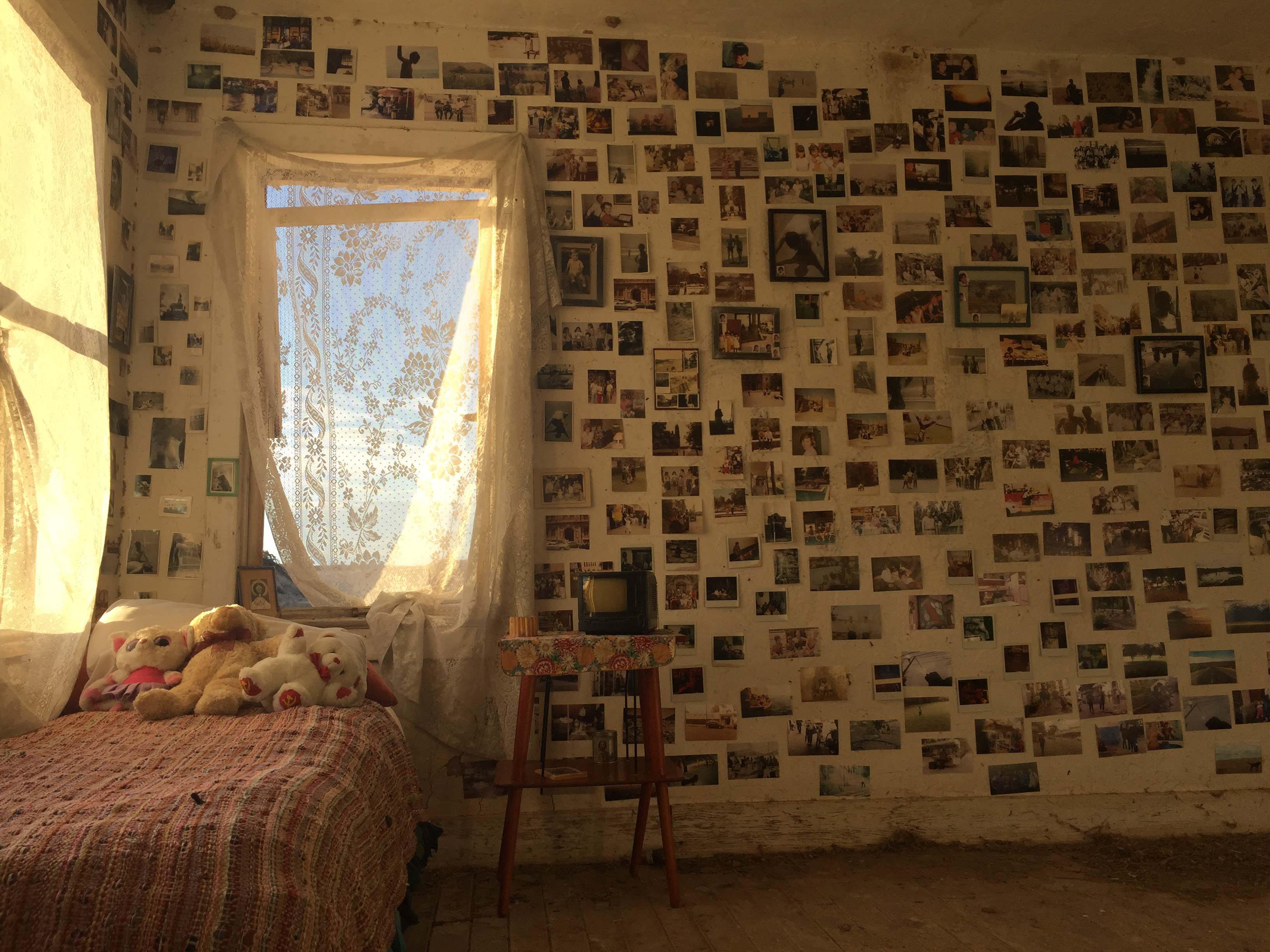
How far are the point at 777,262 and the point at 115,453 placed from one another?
2.10 m

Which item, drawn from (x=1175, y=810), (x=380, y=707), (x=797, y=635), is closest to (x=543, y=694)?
Result: (x=380, y=707)

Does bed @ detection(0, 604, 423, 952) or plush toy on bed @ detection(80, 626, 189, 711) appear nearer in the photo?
bed @ detection(0, 604, 423, 952)

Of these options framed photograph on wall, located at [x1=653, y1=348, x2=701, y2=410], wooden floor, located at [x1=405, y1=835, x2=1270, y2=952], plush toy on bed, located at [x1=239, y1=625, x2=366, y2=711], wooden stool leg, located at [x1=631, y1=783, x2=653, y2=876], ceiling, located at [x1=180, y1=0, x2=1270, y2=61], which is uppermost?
ceiling, located at [x1=180, y1=0, x2=1270, y2=61]

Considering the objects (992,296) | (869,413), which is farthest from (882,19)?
(869,413)

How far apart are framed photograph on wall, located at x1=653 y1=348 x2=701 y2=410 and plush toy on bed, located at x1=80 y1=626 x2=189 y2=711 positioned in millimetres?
1523

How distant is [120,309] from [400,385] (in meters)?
0.81

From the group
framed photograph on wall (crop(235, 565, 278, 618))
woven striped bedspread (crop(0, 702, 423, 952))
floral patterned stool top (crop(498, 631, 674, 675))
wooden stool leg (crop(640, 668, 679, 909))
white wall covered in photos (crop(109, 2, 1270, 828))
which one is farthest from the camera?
white wall covered in photos (crop(109, 2, 1270, 828))

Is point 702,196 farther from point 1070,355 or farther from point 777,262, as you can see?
point 1070,355

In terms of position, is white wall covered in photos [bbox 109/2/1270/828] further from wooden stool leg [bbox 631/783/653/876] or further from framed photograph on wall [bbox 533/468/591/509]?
wooden stool leg [bbox 631/783/653/876]

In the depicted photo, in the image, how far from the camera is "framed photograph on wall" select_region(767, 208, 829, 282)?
9.87 feet

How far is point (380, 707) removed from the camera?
91.0 inches

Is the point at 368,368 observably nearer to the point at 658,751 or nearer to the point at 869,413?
the point at 658,751

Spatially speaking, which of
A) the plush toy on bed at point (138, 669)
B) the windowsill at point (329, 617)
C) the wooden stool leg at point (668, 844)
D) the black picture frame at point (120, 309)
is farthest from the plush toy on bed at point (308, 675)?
the black picture frame at point (120, 309)

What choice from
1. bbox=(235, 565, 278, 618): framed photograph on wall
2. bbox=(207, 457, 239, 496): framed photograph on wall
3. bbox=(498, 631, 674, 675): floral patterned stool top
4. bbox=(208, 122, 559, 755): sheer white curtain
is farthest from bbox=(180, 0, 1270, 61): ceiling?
bbox=(498, 631, 674, 675): floral patterned stool top
